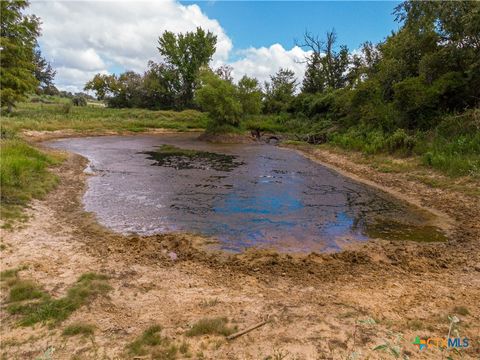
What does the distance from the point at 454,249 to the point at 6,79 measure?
17309 millimetres

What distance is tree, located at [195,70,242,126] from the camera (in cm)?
3070

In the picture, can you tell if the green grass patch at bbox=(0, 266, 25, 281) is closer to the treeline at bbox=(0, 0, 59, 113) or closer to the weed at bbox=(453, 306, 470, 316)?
the weed at bbox=(453, 306, 470, 316)

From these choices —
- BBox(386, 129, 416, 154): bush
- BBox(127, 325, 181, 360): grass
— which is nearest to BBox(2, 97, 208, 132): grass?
BBox(386, 129, 416, 154): bush

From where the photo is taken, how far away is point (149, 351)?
3.56 metres

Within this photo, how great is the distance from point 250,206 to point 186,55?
52.7 metres

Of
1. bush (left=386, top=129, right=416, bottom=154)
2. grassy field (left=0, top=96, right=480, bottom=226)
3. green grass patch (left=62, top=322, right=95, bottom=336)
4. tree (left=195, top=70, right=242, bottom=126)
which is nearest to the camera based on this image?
green grass patch (left=62, top=322, right=95, bottom=336)

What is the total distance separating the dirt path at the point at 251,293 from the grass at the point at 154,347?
0.04m

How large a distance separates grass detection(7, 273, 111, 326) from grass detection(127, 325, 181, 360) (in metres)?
1.07

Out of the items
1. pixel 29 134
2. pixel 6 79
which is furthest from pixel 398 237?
pixel 29 134

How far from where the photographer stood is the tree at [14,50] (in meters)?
14.5

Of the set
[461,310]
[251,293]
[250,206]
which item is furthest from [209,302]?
[250,206]

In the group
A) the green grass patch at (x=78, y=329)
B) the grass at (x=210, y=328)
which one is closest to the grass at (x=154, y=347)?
the grass at (x=210, y=328)

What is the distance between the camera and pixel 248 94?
105 feet

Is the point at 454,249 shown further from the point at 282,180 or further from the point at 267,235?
the point at 282,180
